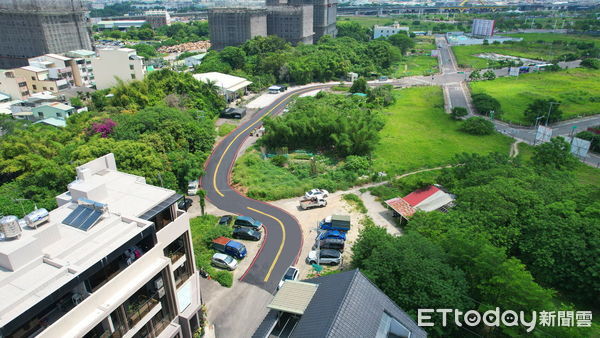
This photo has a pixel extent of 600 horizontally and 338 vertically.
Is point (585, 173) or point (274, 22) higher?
point (274, 22)

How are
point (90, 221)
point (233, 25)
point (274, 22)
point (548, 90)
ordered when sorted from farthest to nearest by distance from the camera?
1. point (274, 22)
2. point (233, 25)
3. point (548, 90)
4. point (90, 221)

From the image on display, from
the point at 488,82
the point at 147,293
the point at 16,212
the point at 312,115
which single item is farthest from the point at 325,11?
the point at 147,293

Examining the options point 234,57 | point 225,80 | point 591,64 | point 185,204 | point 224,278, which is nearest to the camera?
point 224,278

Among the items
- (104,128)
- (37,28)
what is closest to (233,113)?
(104,128)

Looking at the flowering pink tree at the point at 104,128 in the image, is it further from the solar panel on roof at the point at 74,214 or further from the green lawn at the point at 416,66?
the green lawn at the point at 416,66

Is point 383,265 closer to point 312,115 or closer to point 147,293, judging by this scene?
point 147,293

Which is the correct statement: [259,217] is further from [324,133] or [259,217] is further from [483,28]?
[483,28]
